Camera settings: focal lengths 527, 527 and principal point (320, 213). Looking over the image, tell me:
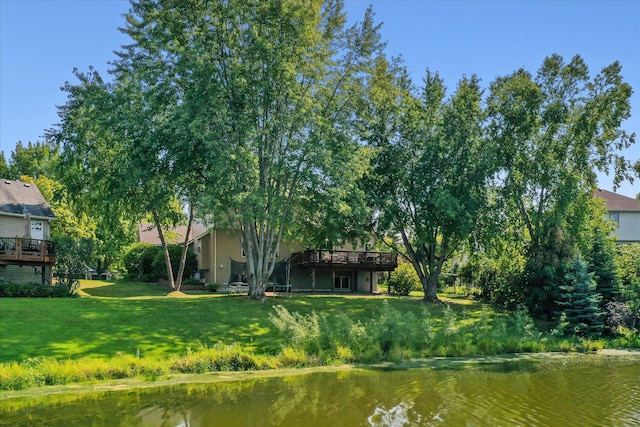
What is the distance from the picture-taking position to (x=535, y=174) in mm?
27750

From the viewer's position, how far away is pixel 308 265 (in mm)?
36000

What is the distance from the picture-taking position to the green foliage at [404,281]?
128 ft

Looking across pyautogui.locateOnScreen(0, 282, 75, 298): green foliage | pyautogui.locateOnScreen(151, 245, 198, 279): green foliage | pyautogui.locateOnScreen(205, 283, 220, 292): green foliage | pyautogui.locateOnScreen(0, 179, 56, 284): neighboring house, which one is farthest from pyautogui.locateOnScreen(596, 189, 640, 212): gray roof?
pyautogui.locateOnScreen(0, 179, 56, 284): neighboring house

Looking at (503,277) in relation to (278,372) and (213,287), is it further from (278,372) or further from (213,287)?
(278,372)

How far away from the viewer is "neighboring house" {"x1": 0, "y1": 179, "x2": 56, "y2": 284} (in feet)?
91.7

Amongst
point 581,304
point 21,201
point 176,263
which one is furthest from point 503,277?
point 21,201

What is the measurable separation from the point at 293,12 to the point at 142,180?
10.00 metres

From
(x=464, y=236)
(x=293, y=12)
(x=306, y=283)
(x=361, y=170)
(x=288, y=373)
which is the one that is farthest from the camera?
(x=306, y=283)

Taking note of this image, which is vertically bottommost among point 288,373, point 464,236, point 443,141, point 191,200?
point 288,373

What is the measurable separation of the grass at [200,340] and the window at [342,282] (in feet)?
50.9

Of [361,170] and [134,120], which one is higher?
[134,120]

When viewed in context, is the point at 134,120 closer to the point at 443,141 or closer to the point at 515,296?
the point at 443,141

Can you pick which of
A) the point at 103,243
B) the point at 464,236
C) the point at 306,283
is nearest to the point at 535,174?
the point at 464,236

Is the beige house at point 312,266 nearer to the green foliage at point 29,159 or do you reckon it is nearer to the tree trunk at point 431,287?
the tree trunk at point 431,287
